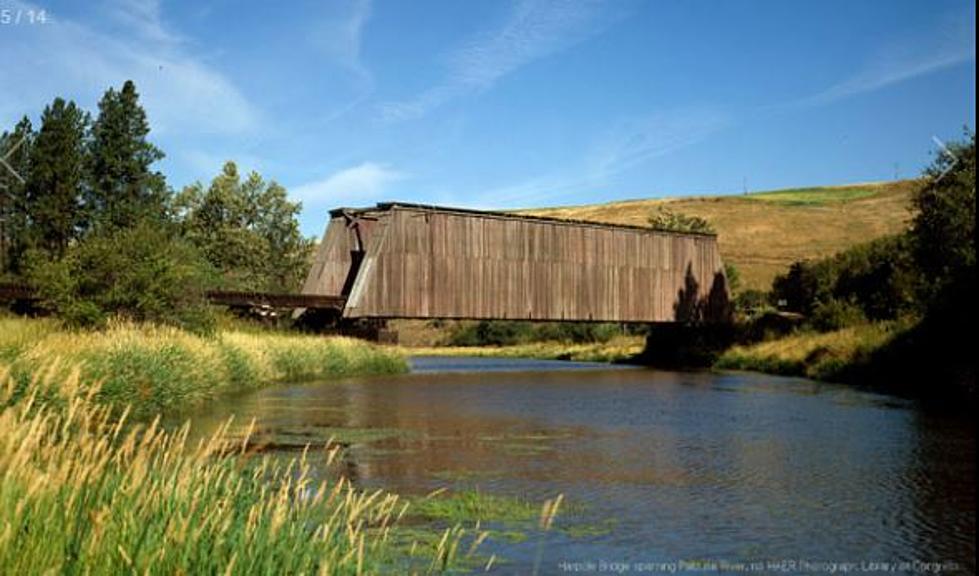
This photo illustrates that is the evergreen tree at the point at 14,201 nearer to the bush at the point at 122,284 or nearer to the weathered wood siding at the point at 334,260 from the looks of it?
the weathered wood siding at the point at 334,260

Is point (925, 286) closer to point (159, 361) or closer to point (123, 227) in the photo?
point (159, 361)

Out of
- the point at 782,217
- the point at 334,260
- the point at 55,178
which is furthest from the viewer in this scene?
the point at 782,217

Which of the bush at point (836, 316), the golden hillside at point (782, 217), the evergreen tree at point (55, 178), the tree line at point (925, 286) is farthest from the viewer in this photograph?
the golden hillside at point (782, 217)

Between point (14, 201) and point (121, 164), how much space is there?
Result: 25.1 feet

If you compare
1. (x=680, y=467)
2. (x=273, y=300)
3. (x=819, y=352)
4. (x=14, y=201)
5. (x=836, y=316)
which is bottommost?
(x=680, y=467)

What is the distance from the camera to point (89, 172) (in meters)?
62.0

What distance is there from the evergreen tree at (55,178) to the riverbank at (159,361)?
26716 millimetres

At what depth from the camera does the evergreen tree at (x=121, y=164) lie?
6156cm

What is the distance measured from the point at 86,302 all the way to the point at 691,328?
4154 centimetres

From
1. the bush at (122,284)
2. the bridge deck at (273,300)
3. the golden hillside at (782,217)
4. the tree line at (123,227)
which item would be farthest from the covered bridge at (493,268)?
the golden hillside at (782,217)

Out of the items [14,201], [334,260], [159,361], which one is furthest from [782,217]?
[159,361]

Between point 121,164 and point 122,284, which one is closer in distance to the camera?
point 122,284

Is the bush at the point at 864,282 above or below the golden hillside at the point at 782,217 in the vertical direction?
below

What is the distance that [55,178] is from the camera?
195 ft
